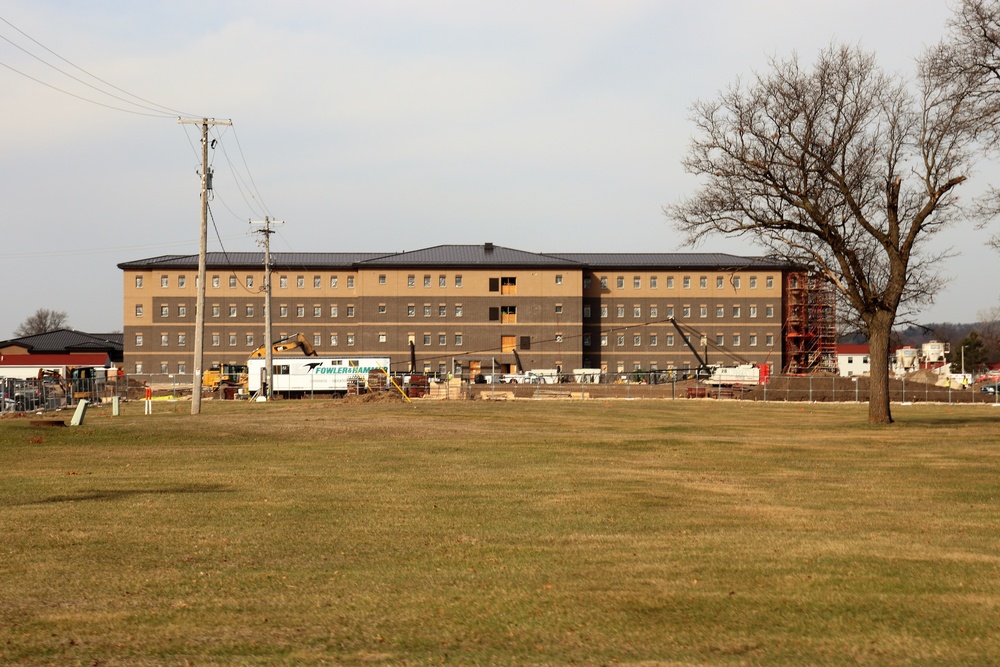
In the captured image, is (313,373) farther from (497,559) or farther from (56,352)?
(497,559)

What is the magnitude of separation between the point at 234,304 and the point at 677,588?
368 ft

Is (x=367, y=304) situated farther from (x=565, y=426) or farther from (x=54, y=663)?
(x=54, y=663)

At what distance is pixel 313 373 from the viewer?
85375 mm

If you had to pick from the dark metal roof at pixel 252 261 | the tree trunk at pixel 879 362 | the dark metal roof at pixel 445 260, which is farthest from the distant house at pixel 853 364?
the tree trunk at pixel 879 362

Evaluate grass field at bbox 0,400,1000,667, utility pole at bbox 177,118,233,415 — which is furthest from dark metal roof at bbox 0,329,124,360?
grass field at bbox 0,400,1000,667

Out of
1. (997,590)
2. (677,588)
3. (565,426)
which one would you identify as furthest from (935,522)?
(565,426)

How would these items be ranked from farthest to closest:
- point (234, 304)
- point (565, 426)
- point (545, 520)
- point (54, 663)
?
1. point (234, 304)
2. point (565, 426)
3. point (545, 520)
4. point (54, 663)

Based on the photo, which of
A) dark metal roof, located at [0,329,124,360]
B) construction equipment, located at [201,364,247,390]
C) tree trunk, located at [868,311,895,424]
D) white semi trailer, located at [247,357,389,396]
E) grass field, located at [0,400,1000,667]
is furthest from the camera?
dark metal roof, located at [0,329,124,360]

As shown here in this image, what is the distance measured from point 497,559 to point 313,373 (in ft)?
245

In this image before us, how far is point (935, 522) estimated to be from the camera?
15.7 metres

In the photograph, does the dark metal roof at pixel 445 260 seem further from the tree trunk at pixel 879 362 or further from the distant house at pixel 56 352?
the tree trunk at pixel 879 362

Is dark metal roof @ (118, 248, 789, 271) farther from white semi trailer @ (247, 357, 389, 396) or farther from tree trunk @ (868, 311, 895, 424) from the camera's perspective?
tree trunk @ (868, 311, 895, 424)

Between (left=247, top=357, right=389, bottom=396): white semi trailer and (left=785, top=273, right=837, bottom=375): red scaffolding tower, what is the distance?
54802mm

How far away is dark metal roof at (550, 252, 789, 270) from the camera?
123m
